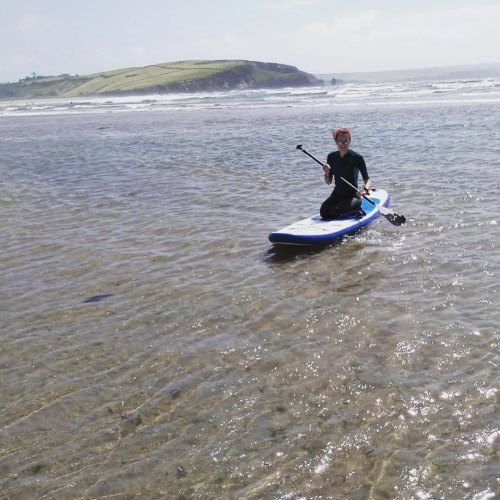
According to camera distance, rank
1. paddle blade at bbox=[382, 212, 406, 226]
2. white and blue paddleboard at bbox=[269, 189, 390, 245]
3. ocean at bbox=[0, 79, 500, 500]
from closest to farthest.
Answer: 1. ocean at bbox=[0, 79, 500, 500]
2. white and blue paddleboard at bbox=[269, 189, 390, 245]
3. paddle blade at bbox=[382, 212, 406, 226]

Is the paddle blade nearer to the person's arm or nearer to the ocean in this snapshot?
the ocean

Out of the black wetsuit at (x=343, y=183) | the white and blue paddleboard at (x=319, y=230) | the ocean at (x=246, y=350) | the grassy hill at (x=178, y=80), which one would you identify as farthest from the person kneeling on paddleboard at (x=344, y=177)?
the grassy hill at (x=178, y=80)

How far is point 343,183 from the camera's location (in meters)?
11.5

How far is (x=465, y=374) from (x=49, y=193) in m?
13.7

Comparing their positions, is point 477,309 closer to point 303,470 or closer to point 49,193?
point 303,470

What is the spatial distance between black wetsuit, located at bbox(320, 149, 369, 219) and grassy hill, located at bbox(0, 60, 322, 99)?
108 m

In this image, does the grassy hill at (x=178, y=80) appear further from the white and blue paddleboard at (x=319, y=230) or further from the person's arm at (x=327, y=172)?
the white and blue paddleboard at (x=319, y=230)

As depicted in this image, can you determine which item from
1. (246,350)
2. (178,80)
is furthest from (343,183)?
(178,80)

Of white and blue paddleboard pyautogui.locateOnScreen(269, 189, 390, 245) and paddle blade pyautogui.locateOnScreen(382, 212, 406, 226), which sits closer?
white and blue paddleboard pyautogui.locateOnScreen(269, 189, 390, 245)

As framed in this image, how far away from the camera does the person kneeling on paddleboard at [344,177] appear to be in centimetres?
1118

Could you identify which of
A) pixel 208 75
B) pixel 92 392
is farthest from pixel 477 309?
pixel 208 75

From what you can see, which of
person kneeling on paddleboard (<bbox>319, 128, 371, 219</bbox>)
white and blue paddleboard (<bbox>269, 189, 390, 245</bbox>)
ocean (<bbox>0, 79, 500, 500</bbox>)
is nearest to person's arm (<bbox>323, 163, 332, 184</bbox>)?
person kneeling on paddleboard (<bbox>319, 128, 371, 219</bbox>)

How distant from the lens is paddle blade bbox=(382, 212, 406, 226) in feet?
36.6

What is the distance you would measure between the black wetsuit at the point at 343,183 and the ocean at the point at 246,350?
0.64 m
